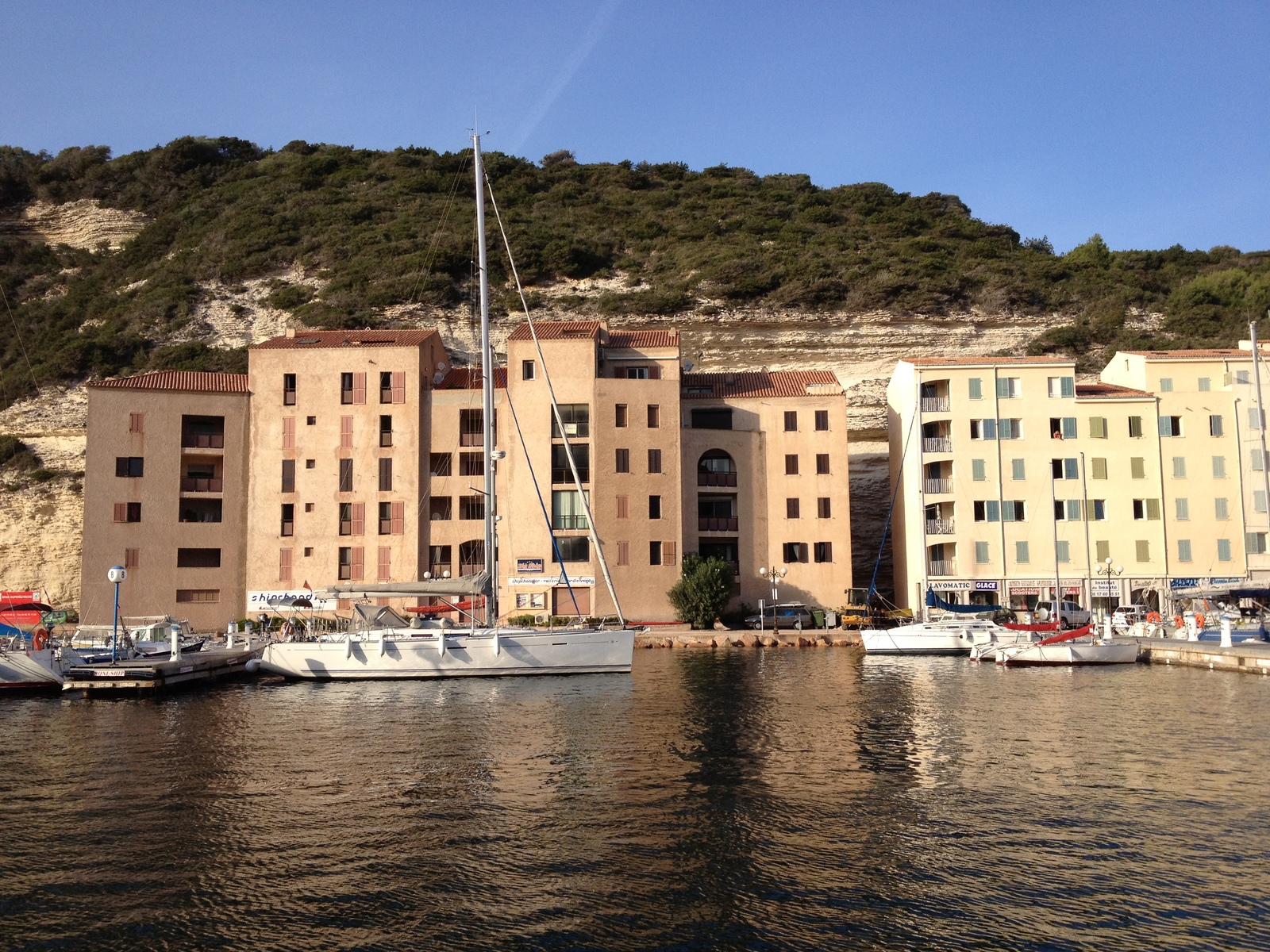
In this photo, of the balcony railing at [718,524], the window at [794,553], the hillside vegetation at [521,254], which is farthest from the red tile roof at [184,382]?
the window at [794,553]

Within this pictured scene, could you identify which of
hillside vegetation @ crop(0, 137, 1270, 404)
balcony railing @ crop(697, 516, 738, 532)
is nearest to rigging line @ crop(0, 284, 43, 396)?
hillside vegetation @ crop(0, 137, 1270, 404)

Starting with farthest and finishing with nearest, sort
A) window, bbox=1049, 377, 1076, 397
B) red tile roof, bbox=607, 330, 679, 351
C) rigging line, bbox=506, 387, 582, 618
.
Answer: red tile roof, bbox=607, 330, 679, 351, window, bbox=1049, 377, 1076, 397, rigging line, bbox=506, 387, 582, 618

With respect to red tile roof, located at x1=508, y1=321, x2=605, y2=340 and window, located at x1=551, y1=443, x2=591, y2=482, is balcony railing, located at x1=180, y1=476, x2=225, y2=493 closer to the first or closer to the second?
red tile roof, located at x1=508, y1=321, x2=605, y2=340

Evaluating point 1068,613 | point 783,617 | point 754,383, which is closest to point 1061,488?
point 1068,613

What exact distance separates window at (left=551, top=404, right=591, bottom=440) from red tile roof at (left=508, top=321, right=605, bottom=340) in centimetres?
410

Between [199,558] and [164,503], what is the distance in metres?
3.99

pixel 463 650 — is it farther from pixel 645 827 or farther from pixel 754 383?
pixel 754 383

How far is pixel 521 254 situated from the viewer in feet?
310

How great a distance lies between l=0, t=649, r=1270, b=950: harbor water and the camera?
1252 centimetres

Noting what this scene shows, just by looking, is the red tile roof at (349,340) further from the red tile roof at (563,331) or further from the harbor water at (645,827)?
the harbor water at (645,827)

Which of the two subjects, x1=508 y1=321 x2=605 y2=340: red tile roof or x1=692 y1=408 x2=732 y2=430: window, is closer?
x1=508 y1=321 x2=605 y2=340: red tile roof

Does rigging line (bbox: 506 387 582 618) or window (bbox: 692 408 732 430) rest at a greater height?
window (bbox: 692 408 732 430)

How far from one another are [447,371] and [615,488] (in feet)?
53.8

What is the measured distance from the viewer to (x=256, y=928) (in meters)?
12.5
